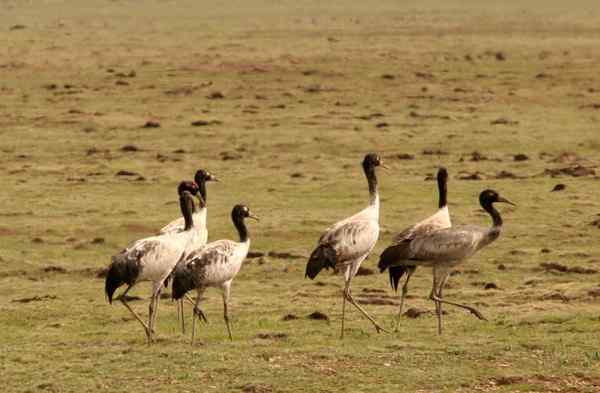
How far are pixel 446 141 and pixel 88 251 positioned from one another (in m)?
13.1

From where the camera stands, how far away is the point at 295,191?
25953mm

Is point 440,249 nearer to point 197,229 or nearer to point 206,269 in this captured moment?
point 206,269

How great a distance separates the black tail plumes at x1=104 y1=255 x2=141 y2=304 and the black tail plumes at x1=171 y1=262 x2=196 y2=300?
1.37ft

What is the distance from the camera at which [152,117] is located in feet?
119

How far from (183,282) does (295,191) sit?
458 inches

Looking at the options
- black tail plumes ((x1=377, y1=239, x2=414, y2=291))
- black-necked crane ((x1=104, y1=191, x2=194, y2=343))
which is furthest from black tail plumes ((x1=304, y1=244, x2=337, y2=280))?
black-necked crane ((x1=104, y1=191, x2=194, y2=343))

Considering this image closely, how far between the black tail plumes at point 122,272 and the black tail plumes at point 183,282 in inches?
16.4

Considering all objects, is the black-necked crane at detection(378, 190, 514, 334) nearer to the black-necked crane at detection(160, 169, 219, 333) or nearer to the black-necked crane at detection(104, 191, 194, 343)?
the black-necked crane at detection(160, 169, 219, 333)

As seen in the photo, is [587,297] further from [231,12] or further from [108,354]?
[231,12]

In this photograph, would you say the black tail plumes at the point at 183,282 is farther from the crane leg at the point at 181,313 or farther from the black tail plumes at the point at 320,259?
the black tail plumes at the point at 320,259

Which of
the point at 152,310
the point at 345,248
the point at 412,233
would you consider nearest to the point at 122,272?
the point at 152,310

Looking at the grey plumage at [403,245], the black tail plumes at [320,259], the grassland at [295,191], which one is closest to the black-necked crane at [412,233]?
the grey plumage at [403,245]

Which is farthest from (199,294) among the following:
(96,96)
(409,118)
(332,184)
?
(96,96)

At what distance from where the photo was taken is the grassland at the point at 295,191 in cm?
1328
